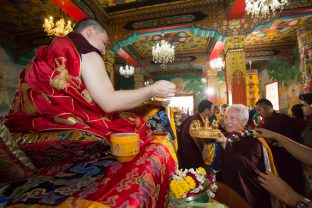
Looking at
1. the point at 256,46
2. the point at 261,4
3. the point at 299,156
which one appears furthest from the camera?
the point at 256,46

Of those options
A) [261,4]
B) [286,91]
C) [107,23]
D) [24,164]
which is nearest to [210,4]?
[261,4]

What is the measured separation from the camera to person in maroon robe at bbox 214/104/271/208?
5.99 feet

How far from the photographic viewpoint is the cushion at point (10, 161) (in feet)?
2.54

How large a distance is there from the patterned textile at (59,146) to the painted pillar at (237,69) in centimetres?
604

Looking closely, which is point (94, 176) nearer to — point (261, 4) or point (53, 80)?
point (53, 80)

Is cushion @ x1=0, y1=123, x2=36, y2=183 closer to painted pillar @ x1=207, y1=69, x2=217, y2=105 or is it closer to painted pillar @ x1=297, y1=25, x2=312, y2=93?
painted pillar @ x1=297, y1=25, x2=312, y2=93

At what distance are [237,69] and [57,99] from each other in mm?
6301

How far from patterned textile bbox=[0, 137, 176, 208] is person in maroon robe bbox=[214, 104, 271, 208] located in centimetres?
118

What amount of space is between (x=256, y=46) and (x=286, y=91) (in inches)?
148

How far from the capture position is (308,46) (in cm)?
695

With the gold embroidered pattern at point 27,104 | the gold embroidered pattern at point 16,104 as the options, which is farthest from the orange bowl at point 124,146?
the gold embroidered pattern at point 16,104

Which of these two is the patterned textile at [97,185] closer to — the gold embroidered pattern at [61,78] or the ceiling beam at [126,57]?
the gold embroidered pattern at [61,78]

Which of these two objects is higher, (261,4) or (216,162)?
(261,4)

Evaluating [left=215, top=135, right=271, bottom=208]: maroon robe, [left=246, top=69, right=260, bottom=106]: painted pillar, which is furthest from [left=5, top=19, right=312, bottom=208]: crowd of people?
[left=246, top=69, right=260, bottom=106]: painted pillar
